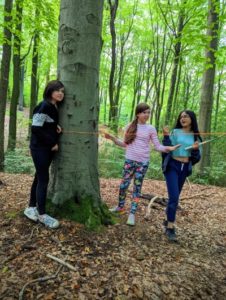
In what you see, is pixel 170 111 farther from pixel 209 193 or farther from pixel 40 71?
pixel 40 71

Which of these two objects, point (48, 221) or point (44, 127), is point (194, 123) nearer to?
point (44, 127)

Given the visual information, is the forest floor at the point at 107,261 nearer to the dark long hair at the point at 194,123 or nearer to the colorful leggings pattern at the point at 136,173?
the colorful leggings pattern at the point at 136,173

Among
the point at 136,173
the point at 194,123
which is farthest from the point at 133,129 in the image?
the point at 194,123

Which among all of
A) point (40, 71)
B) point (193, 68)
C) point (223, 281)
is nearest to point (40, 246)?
point (223, 281)

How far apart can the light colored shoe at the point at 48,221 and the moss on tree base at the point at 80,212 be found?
0.54ft

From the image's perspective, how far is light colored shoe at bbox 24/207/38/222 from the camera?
3.54 m

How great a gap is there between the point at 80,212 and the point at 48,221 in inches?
16.3

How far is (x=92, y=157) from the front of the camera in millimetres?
3715

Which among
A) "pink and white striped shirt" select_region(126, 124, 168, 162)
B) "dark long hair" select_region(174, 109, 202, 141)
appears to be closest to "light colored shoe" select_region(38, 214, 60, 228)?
"pink and white striped shirt" select_region(126, 124, 168, 162)

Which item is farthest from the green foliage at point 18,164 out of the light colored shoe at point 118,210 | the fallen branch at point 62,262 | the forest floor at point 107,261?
the fallen branch at point 62,262

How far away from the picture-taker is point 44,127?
A: 3.44 m

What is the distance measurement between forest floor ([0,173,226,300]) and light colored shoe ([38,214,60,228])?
0.07 metres

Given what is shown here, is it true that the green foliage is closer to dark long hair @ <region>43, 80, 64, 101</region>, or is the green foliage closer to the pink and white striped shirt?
the pink and white striped shirt

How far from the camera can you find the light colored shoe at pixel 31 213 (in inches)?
140
